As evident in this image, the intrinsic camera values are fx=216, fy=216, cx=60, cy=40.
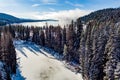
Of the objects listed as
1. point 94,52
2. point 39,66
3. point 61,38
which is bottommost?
point 39,66

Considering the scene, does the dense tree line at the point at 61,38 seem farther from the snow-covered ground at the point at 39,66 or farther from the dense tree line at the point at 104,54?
the dense tree line at the point at 104,54

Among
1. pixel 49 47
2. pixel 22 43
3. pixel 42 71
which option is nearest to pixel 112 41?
pixel 42 71

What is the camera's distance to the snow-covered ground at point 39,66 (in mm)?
78875

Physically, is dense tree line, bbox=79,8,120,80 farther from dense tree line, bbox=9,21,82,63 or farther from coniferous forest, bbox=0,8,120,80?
dense tree line, bbox=9,21,82,63

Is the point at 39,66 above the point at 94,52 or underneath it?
underneath

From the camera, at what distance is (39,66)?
97.4m

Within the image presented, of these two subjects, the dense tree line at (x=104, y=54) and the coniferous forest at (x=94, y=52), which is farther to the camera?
the coniferous forest at (x=94, y=52)

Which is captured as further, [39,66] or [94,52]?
[39,66]

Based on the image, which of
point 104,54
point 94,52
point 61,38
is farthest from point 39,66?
point 104,54

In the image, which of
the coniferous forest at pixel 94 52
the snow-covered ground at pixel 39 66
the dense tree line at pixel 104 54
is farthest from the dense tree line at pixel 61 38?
the dense tree line at pixel 104 54

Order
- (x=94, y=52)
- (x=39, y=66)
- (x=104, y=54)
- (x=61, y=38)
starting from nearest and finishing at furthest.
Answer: (x=104, y=54), (x=94, y=52), (x=39, y=66), (x=61, y=38)

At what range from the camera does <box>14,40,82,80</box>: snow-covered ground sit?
78.9 metres

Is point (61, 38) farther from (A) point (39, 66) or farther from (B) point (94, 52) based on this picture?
(B) point (94, 52)

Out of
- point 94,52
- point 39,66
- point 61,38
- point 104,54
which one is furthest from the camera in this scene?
point 61,38
